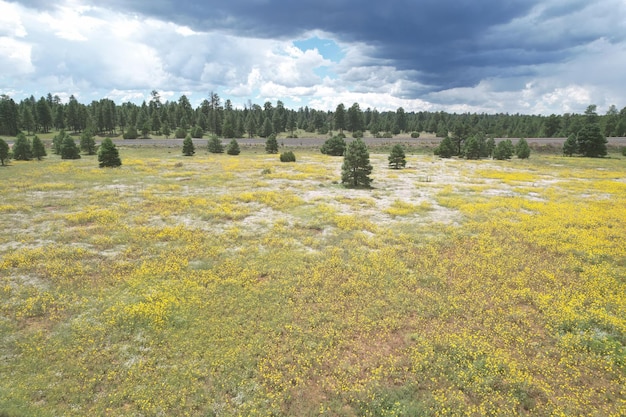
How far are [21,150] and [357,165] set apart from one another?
56.6 meters

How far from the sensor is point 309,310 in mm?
14328

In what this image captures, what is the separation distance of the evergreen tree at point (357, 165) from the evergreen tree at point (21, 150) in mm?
54830

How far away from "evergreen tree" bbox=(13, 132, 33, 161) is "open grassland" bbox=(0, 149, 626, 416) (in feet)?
113

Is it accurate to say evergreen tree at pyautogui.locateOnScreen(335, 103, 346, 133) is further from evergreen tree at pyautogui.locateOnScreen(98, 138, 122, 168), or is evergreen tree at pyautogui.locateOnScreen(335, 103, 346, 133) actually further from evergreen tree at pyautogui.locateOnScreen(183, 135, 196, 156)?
evergreen tree at pyautogui.locateOnScreen(98, 138, 122, 168)

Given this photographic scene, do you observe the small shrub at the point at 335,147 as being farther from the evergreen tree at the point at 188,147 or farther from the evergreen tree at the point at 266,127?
the evergreen tree at the point at 266,127

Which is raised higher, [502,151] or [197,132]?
[197,132]

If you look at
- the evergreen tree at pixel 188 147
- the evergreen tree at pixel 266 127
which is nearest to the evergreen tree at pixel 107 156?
the evergreen tree at pixel 188 147

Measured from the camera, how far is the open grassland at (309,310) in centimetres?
1011

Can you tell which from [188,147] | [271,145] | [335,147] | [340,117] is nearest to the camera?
[188,147]

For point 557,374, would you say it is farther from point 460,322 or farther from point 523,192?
point 523,192

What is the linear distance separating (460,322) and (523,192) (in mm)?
30725

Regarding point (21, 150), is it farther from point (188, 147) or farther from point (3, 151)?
point (188, 147)

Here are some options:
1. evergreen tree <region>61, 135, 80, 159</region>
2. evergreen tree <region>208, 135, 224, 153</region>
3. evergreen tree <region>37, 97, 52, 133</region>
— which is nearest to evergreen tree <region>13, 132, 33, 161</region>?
evergreen tree <region>61, 135, 80, 159</region>

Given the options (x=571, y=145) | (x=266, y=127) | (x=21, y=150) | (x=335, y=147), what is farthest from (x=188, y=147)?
(x=571, y=145)
